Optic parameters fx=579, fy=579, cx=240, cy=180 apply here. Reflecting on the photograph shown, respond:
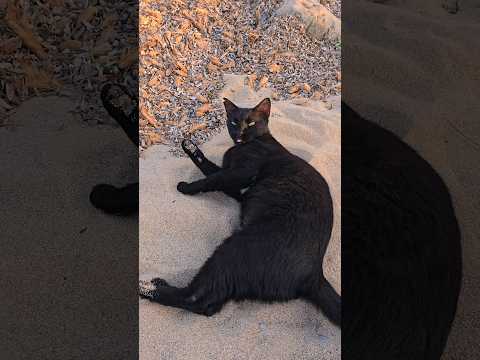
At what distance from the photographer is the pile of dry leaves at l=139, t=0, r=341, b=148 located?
1311 millimetres

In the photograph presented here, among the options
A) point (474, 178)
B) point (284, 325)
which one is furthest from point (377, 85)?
point (284, 325)

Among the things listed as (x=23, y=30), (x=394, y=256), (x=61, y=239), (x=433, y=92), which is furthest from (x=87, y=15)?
(x=394, y=256)

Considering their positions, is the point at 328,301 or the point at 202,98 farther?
the point at 202,98

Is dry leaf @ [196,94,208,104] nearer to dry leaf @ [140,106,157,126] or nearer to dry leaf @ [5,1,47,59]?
dry leaf @ [140,106,157,126]

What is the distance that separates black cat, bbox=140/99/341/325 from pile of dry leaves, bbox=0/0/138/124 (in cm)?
92

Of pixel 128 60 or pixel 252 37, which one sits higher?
pixel 252 37

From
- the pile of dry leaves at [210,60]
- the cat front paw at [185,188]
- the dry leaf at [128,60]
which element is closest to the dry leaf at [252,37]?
the pile of dry leaves at [210,60]

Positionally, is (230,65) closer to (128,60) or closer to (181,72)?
(181,72)

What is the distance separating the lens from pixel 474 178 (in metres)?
2.02

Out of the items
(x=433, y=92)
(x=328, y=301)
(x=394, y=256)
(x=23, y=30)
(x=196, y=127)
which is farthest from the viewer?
(x=23, y=30)

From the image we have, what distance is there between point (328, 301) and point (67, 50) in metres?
1.57

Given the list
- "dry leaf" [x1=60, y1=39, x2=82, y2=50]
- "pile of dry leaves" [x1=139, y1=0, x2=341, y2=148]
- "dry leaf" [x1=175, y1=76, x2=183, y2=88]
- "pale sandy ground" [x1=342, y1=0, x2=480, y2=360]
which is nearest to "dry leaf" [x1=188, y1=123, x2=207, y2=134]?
"pile of dry leaves" [x1=139, y1=0, x2=341, y2=148]

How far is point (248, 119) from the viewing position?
4.43 feet

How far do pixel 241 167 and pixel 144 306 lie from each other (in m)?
0.39
